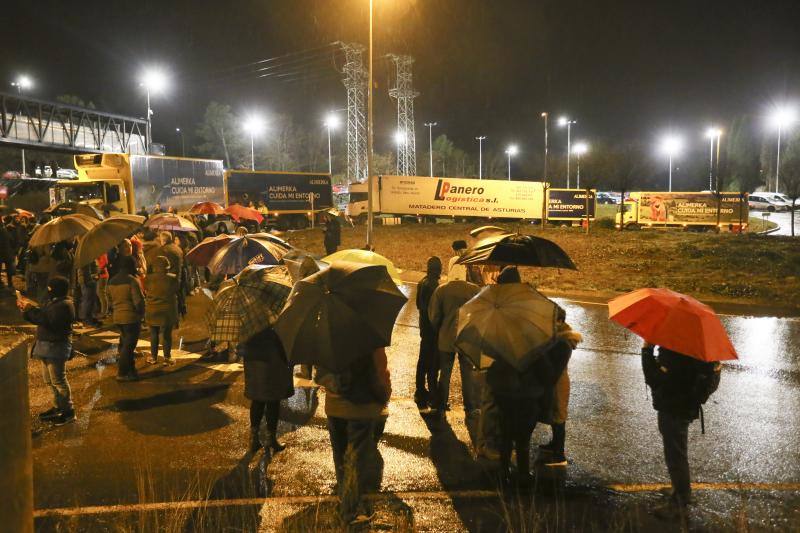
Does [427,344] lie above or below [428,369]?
above

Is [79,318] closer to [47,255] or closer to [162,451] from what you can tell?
[47,255]

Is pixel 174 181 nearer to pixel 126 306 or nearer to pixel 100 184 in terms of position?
pixel 100 184

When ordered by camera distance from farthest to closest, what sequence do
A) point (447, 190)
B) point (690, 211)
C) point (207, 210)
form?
point (447, 190) → point (690, 211) → point (207, 210)

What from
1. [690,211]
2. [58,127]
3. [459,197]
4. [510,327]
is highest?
[58,127]

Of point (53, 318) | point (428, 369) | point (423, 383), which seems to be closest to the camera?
point (53, 318)

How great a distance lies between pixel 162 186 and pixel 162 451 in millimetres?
23871

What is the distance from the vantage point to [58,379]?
6.58 metres

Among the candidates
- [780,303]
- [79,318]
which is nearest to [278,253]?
[79,318]

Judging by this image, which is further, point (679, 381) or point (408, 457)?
point (408, 457)

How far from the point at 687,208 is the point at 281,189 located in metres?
24.0

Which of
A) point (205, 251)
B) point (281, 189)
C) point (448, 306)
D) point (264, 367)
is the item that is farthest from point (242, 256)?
point (281, 189)

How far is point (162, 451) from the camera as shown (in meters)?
6.03

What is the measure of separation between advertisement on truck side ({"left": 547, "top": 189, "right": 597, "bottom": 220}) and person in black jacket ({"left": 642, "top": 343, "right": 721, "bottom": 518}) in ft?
Result: 116

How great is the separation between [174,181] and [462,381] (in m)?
25.1
